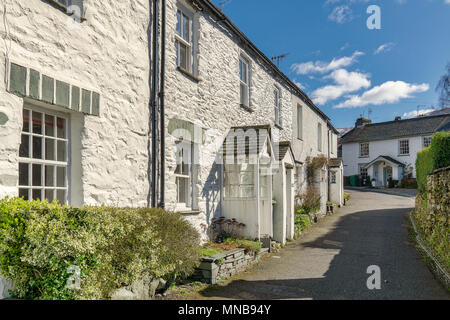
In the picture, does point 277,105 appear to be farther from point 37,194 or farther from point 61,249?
point 61,249

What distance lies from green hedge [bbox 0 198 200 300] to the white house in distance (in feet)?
112

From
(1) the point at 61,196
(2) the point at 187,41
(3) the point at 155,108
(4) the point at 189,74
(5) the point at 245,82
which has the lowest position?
(1) the point at 61,196

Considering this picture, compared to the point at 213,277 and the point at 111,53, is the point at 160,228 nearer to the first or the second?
the point at 213,277

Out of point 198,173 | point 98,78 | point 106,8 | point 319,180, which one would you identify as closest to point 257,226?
point 198,173

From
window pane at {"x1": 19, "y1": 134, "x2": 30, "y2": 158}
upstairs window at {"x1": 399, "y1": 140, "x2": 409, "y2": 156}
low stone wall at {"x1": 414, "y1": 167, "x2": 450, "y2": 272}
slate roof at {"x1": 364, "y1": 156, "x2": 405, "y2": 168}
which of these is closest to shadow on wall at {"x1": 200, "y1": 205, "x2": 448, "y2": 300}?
low stone wall at {"x1": 414, "y1": 167, "x2": 450, "y2": 272}

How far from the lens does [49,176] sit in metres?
4.89

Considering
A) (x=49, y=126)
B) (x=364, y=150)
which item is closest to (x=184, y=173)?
(x=49, y=126)

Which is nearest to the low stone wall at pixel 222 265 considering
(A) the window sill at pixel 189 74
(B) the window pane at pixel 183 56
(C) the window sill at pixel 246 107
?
(A) the window sill at pixel 189 74

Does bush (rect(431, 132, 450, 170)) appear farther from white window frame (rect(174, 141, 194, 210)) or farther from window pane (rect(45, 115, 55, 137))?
window pane (rect(45, 115, 55, 137))

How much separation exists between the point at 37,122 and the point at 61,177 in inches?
→ 32.6

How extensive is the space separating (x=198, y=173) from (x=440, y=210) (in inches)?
212

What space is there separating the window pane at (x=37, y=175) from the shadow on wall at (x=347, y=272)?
10.2 feet

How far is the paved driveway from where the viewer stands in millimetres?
6078

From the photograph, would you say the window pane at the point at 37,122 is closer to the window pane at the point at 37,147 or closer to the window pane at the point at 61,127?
the window pane at the point at 37,147
